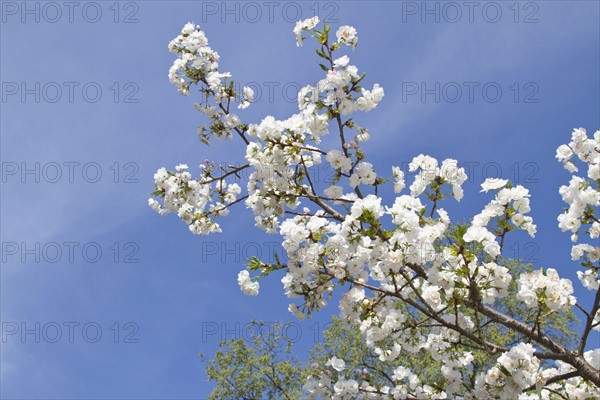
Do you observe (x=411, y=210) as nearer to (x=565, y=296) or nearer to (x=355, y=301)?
(x=355, y=301)

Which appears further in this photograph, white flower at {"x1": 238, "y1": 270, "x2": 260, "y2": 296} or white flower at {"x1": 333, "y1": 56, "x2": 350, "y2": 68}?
white flower at {"x1": 238, "y1": 270, "x2": 260, "y2": 296}

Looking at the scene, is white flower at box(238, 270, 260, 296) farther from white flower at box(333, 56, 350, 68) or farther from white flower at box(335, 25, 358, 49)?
white flower at box(335, 25, 358, 49)

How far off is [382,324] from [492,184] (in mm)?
1743

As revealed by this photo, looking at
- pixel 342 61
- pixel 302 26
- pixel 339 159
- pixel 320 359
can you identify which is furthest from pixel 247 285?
pixel 320 359

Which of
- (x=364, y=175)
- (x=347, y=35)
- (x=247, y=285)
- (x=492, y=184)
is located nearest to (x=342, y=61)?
(x=347, y=35)

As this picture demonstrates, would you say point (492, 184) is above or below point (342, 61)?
→ below

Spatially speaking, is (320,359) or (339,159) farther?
(320,359)

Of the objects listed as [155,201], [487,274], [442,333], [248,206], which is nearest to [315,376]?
[442,333]

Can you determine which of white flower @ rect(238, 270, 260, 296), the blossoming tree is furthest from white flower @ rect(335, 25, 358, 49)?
white flower @ rect(238, 270, 260, 296)

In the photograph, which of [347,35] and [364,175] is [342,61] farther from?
[364,175]

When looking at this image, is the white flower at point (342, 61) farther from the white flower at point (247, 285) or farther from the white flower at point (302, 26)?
the white flower at point (247, 285)

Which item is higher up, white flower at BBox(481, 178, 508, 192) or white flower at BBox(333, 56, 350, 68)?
white flower at BBox(333, 56, 350, 68)

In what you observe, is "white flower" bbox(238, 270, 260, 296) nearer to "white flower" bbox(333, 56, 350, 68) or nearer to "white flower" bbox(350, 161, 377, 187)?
"white flower" bbox(350, 161, 377, 187)

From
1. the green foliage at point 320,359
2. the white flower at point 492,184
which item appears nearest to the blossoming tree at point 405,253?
the white flower at point 492,184
